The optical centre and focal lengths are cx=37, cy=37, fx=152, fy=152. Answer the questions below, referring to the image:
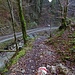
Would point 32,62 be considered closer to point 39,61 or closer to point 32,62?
point 32,62

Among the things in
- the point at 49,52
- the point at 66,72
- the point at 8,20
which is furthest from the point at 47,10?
the point at 66,72

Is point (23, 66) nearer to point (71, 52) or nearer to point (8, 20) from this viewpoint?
point (71, 52)

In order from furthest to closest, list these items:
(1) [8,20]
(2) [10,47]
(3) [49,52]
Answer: (1) [8,20], (2) [10,47], (3) [49,52]

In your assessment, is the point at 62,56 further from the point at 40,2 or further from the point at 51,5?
the point at 51,5

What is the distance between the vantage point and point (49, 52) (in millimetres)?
9594

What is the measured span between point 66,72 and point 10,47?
14.8 metres

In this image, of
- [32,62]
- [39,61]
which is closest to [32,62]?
[32,62]

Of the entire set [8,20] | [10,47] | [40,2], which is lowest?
[10,47]

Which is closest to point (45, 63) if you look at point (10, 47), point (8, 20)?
point (10, 47)

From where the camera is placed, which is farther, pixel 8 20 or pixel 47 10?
pixel 47 10

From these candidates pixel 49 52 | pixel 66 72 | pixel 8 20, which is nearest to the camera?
pixel 66 72

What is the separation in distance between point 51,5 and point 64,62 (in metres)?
45.3

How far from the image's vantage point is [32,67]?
757 centimetres

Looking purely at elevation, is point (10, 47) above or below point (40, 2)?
below
